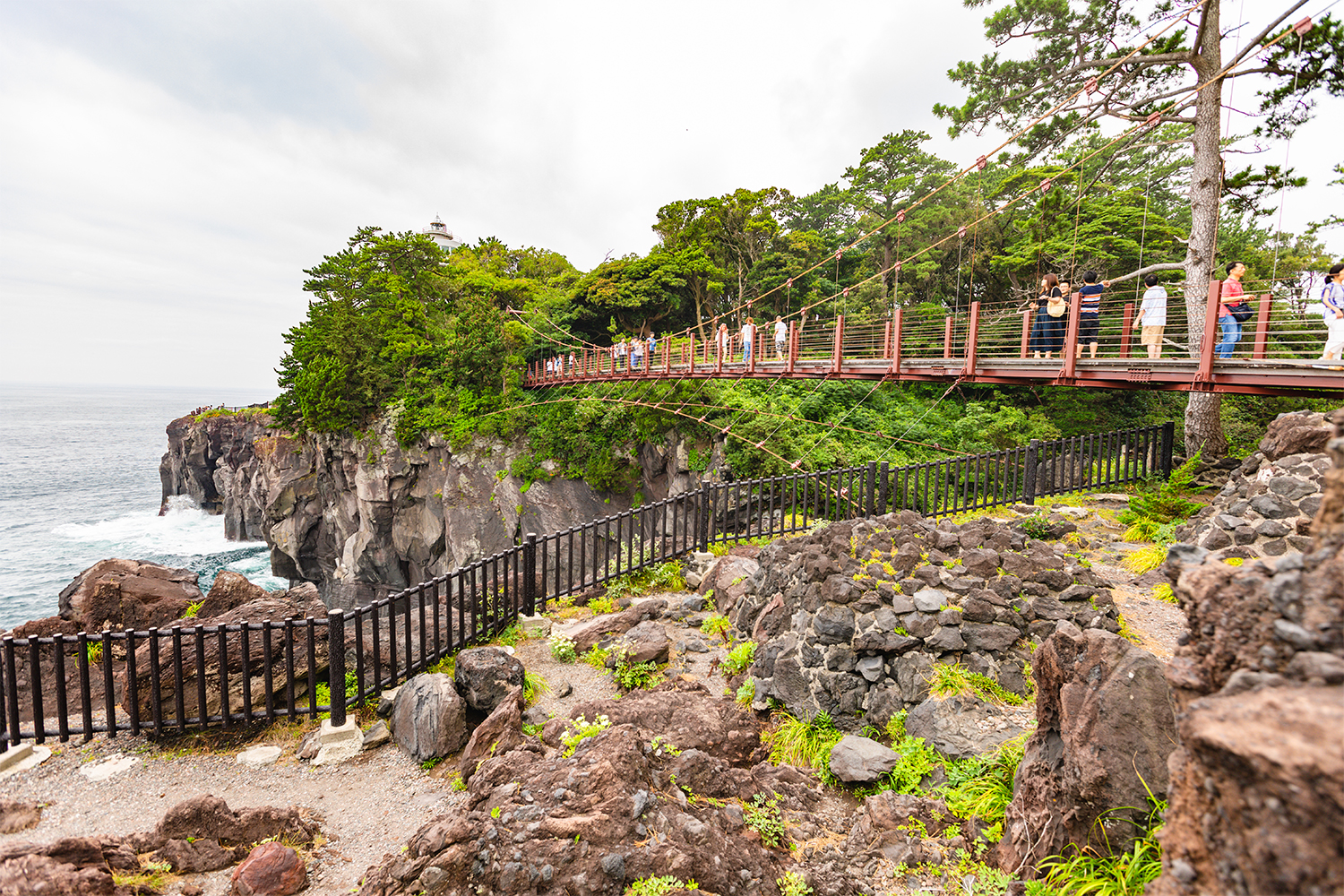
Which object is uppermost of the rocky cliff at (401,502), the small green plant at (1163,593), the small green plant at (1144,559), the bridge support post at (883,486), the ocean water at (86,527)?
the bridge support post at (883,486)

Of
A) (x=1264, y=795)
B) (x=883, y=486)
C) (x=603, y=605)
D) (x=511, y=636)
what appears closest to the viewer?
(x=1264, y=795)

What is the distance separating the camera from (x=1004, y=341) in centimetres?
1452

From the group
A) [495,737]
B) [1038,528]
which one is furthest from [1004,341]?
[495,737]

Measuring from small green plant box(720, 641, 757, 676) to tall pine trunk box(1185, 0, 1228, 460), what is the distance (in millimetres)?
9945

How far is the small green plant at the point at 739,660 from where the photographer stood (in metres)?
5.88

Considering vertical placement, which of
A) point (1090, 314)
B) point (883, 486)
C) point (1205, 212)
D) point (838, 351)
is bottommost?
point (883, 486)

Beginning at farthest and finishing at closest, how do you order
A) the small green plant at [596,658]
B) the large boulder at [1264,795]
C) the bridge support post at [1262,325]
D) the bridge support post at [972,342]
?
the bridge support post at [972,342] < the small green plant at [596,658] < the bridge support post at [1262,325] < the large boulder at [1264,795]

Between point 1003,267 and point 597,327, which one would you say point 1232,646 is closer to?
point 1003,267

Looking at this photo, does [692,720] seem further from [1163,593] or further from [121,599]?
[121,599]

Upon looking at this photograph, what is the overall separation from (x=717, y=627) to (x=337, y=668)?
4.08 metres

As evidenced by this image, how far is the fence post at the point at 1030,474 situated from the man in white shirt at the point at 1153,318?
2.08m

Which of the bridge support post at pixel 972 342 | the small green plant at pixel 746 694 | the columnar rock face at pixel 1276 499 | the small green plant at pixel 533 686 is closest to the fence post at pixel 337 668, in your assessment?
the small green plant at pixel 533 686

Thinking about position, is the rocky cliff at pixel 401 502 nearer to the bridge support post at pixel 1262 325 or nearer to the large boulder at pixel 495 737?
the bridge support post at pixel 1262 325

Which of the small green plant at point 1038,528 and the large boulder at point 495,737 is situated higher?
the small green plant at point 1038,528
